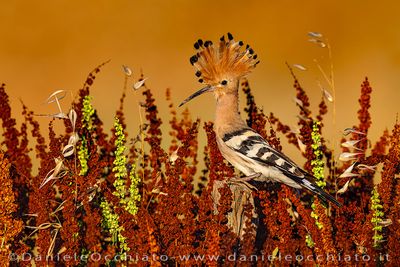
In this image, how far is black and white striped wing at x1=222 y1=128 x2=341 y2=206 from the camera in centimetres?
668

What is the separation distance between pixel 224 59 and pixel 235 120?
0.61 metres

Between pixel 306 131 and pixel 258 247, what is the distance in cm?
115

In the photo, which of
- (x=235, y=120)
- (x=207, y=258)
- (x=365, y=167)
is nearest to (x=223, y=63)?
(x=235, y=120)

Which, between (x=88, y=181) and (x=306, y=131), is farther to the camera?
(x=306, y=131)

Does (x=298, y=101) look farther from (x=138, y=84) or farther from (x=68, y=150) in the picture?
(x=68, y=150)

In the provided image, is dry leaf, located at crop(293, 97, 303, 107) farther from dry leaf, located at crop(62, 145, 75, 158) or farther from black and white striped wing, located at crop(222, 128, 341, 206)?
dry leaf, located at crop(62, 145, 75, 158)

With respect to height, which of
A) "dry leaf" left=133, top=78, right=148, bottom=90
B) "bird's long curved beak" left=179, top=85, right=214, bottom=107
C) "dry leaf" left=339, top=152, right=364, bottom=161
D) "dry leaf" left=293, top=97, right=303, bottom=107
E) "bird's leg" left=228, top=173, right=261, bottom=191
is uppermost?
"bird's long curved beak" left=179, top=85, right=214, bottom=107

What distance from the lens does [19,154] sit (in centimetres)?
789

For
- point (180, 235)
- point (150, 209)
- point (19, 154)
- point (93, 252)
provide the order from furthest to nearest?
point (19, 154) → point (150, 209) → point (180, 235) → point (93, 252)

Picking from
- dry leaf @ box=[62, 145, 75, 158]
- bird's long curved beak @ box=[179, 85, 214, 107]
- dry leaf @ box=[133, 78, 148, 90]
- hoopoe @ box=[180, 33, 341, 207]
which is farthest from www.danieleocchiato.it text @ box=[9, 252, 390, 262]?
bird's long curved beak @ box=[179, 85, 214, 107]

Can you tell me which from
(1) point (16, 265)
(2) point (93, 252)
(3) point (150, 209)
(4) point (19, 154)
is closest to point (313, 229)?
(2) point (93, 252)

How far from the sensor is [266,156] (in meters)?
6.86

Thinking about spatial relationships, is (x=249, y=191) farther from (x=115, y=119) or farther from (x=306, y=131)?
(x=115, y=119)

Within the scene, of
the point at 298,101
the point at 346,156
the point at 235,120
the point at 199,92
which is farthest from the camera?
the point at 199,92
